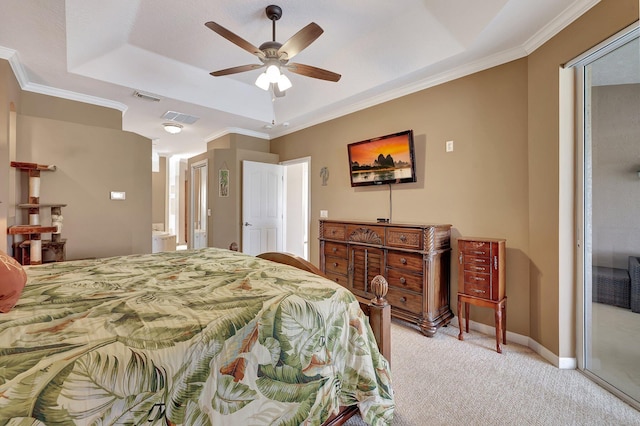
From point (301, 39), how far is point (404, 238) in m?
2.06

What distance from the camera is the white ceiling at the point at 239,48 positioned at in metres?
2.34

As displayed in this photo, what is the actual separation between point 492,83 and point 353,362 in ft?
9.67

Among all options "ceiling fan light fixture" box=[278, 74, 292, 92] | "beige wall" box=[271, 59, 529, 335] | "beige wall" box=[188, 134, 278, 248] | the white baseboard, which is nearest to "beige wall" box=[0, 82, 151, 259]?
"beige wall" box=[188, 134, 278, 248]

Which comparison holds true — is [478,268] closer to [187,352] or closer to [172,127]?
[187,352]

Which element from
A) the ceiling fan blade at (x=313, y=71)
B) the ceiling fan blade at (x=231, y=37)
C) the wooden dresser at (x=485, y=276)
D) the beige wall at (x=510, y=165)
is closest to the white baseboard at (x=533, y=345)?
the beige wall at (x=510, y=165)

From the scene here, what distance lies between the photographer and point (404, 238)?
291 cm

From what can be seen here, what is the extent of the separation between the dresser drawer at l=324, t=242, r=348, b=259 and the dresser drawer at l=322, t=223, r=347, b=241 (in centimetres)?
9

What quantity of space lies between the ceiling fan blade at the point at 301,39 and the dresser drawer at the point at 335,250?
86.3 inches

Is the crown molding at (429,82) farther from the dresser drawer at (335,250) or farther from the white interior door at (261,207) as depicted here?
the dresser drawer at (335,250)

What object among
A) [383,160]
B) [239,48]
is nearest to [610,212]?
[383,160]

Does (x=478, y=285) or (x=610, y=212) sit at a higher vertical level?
(x=610, y=212)

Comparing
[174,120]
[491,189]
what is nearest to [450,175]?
[491,189]

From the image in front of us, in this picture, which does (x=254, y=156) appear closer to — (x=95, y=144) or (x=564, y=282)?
(x=95, y=144)

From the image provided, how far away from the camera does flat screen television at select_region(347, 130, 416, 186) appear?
3.37 meters
